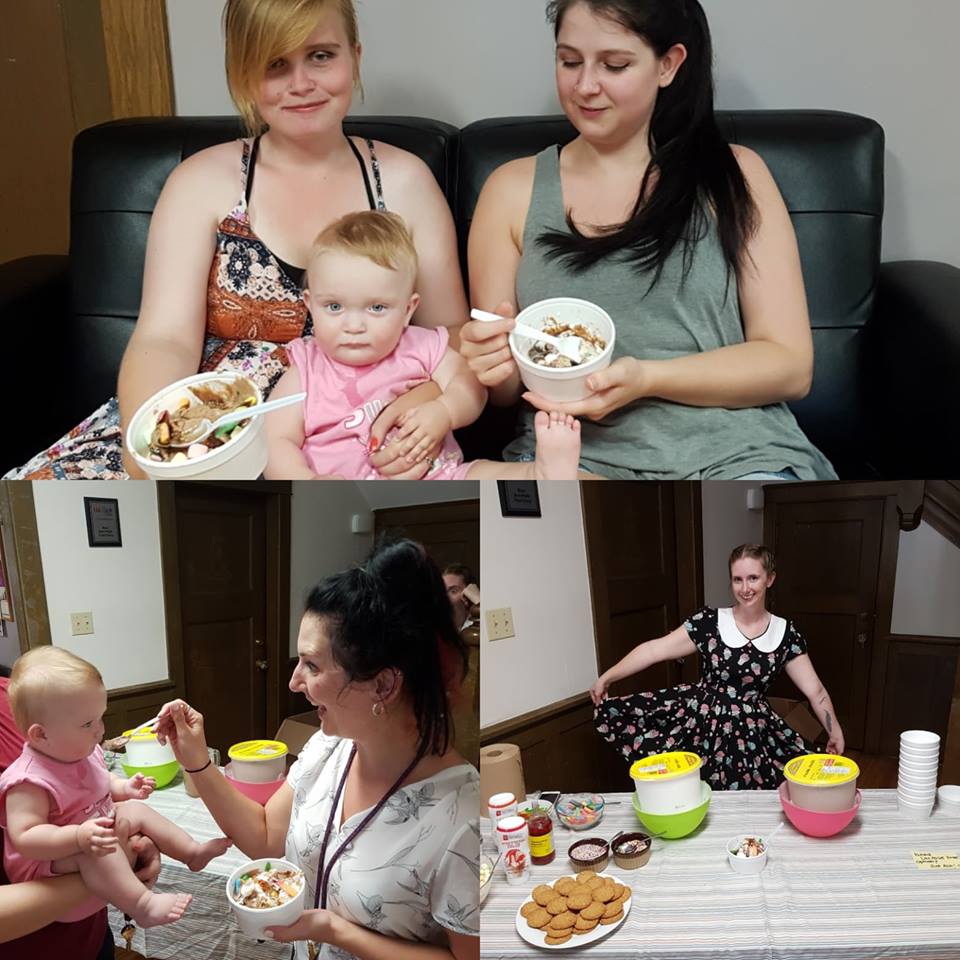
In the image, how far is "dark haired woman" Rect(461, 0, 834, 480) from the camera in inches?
50.7

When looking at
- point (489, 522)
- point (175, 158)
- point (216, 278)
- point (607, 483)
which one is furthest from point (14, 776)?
point (175, 158)

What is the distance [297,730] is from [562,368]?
0.54 metres

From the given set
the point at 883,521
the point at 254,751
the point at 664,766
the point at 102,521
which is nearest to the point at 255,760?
the point at 254,751

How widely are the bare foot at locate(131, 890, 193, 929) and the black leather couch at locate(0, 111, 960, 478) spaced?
30.5 inches

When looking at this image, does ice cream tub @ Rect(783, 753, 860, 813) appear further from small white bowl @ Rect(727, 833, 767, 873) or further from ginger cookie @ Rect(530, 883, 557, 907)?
ginger cookie @ Rect(530, 883, 557, 907)

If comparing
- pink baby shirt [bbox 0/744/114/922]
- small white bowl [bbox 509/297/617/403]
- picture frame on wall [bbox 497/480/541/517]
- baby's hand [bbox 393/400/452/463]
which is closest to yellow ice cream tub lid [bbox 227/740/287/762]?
pink baby shirt [bbox 0/744/114/922]

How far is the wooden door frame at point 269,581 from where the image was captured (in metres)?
0.88

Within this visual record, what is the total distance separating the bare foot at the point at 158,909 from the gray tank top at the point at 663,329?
71cm

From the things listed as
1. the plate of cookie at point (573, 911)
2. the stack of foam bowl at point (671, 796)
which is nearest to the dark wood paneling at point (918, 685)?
the stack of foam bowl at point (671, 796)

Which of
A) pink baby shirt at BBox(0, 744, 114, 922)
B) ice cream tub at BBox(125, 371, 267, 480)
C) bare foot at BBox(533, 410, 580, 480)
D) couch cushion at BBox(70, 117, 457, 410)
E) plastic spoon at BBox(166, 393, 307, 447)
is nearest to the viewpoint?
pink baby shirt at BBox(0, 744, 114, 922)

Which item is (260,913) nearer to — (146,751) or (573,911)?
(146,751)

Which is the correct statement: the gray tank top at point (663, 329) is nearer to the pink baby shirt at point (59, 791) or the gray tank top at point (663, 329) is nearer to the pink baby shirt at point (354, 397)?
the pink baby shirt at point (354, 397)

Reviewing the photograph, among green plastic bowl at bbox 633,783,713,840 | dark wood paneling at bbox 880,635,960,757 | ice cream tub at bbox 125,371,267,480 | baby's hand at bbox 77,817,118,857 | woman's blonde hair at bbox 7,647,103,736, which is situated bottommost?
green plastic bowl at bbox 633,783,713,840

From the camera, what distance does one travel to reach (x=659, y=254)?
135cm
